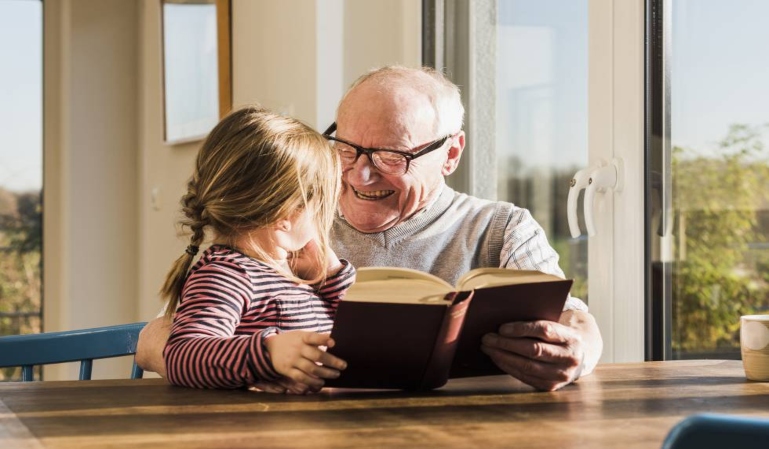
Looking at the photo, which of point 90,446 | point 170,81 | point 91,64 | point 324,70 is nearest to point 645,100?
point 324,70

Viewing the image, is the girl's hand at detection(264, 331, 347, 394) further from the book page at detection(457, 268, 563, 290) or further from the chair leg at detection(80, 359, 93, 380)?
the chair leg at detection(80, 359, 93, 380)

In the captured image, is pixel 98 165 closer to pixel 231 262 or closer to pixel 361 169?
pixel 361 169

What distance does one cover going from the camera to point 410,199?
1878mm

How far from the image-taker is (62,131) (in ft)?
15.0

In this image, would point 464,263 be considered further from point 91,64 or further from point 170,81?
point 91,64

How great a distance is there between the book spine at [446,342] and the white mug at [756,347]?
1.42 feet

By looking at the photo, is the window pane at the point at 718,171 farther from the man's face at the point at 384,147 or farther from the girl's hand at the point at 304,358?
the girl's hand at the point at 304,358

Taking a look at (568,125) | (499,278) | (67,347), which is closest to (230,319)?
(499,278)

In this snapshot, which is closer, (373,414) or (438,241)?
(373,414)

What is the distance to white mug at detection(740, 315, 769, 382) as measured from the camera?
1.38m

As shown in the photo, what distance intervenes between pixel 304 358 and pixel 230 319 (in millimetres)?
131

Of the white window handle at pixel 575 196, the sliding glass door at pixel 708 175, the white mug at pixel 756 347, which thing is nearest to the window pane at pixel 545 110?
the white window handle at pixel 575 196

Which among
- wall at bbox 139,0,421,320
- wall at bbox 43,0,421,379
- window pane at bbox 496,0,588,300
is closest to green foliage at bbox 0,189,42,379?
wall at bbox 43,0,421,379

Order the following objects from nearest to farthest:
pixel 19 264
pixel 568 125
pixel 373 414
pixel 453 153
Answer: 1. pixel 373 414
2. pixel 453 153
3. pixel 568 125
4. pixel 19 264
